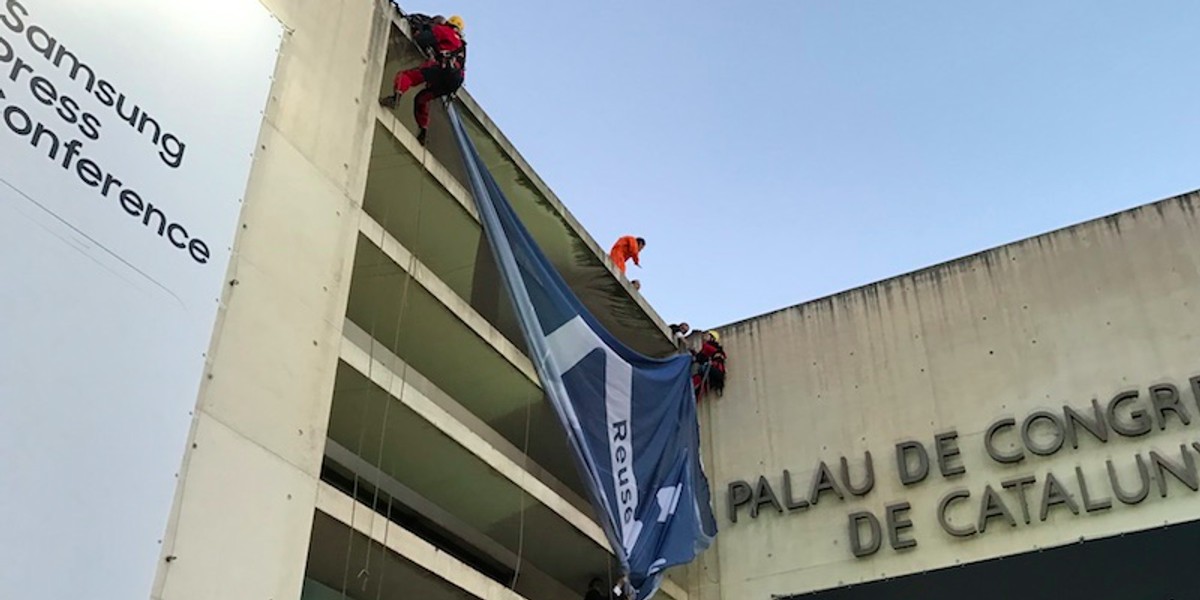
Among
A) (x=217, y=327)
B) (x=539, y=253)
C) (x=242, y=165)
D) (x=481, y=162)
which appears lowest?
(x=217, y=327)

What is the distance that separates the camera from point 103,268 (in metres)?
8.92

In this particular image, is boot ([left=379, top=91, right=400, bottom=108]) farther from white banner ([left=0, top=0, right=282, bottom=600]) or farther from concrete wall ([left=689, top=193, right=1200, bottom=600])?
concrete wall ([left=689, top=193, right=1200, bottom=600])

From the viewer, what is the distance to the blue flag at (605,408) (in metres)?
14.5

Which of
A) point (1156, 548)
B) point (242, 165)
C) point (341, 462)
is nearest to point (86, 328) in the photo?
point (242, 165)

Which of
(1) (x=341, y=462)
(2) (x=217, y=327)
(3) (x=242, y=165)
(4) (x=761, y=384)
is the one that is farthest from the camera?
(4) (x=761, y=384)

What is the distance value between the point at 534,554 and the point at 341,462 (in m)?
3.87

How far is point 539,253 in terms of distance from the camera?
49.4 feet

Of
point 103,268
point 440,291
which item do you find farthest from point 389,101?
point 103,268

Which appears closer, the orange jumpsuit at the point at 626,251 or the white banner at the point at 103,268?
the white banner at the point at 103,268

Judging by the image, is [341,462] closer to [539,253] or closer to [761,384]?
[539,253]

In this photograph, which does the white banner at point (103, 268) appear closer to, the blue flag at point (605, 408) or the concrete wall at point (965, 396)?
the blue flag at point (605, 408)

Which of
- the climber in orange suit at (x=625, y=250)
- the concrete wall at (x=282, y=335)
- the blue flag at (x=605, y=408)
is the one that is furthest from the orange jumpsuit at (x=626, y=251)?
→ the concrete wall at (x=282, y=335)

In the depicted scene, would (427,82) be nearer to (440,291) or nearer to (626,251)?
(440,291)

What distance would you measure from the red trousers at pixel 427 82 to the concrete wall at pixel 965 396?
786cm
